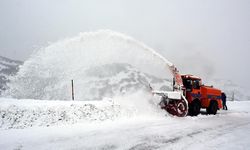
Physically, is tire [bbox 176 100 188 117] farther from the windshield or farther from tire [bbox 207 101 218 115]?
tire [bbox 207 101 218 115]

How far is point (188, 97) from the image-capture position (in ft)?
50.9

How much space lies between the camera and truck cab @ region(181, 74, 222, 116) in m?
15.5

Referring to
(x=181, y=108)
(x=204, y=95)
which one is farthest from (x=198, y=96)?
(x=181, y=108)

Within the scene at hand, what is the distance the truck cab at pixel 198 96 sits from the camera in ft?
50.8

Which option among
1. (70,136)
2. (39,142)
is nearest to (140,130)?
(70,136)

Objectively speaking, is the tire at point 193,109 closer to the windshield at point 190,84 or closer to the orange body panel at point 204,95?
the orange body panel at point 204,95

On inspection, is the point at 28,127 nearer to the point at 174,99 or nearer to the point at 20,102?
the point at 20,102

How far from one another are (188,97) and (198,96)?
1118 mm

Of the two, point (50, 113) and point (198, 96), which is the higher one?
point (198, 96)

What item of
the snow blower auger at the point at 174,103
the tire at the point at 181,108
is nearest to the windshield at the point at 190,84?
the snow blower auger at the point at 174,103

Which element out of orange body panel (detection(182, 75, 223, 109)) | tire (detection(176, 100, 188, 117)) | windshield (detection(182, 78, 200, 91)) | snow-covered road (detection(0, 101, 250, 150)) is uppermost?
windshield (detection(182, 78, 200, 91))

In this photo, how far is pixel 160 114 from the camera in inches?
544

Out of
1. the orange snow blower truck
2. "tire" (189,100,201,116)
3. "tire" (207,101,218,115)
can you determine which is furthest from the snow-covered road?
"tire" (207,101,218,115)

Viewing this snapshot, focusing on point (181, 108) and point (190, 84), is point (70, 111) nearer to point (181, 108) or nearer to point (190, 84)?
point (181, 108)
